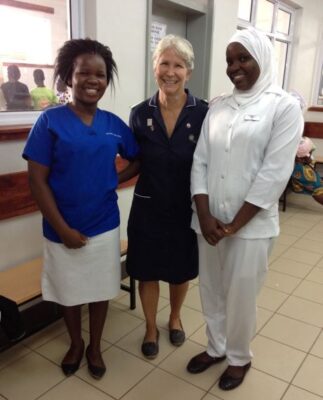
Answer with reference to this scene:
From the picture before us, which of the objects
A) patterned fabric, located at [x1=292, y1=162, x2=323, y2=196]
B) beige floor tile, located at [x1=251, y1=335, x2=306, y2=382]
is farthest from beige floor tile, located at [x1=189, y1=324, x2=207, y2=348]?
patterned fabric, located at [x1=292, y1=162, x2=323, y2=196]

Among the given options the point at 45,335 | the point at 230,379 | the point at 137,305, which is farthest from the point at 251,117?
the point at 45,335

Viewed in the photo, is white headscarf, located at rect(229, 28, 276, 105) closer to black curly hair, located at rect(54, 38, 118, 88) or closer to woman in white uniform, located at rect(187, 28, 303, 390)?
woman in white uniform, located at rect(187, 28, 303, 390)

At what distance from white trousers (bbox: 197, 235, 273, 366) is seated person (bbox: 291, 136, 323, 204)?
3.02m

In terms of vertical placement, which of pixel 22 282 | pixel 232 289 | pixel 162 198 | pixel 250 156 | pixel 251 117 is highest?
pixel 251 117

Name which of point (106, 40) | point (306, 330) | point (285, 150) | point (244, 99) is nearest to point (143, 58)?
point (106, 40)

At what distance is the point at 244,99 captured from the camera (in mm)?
1477

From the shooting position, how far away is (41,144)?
1.44 meters

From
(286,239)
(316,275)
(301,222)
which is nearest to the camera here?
(316,275)

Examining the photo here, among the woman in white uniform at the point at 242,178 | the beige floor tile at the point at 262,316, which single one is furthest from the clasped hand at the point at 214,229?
the beige floor tile at the point at 262,316

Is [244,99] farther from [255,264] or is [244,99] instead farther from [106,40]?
[106,40]

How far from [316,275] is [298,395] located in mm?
1389

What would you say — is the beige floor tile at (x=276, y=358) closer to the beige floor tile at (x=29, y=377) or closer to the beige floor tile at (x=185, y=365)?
the beige floor tile at (x=185, y=365)

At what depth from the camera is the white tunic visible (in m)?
1.40

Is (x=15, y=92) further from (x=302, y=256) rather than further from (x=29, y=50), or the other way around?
(x=302, y=256)
